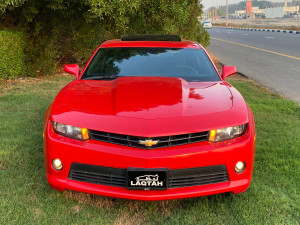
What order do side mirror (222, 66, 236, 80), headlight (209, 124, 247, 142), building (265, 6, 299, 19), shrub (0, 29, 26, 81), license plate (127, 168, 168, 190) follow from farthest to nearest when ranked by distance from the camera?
1. building (265, 6, 299, 19)
2. shrub (0, 29, 26, 81)
3. side mirror (222, 66, 236, 80)
4. headlight (209, 124, 247, 142)
5. license plate (127, 168, 168, 190)

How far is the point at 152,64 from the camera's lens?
4.03 meters

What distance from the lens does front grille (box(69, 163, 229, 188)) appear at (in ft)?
8.94

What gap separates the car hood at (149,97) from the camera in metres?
2.89

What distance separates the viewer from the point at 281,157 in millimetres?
4137

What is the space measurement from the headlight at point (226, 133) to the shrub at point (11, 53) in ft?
24.7

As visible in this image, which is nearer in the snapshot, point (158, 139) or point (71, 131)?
point (158, 139)

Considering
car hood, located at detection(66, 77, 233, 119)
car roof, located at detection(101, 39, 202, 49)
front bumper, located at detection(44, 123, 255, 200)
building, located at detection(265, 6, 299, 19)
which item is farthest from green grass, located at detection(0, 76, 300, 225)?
building, located at detection(265, 6, 299, 19)

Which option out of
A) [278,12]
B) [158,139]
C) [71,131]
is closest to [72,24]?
[71,131]

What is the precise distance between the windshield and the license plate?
1454 millimetres

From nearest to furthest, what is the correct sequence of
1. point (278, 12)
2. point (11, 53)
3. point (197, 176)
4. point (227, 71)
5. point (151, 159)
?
point (151, 159), point (197, 176), point (227, 71), point (11, 53), point (278, 12)

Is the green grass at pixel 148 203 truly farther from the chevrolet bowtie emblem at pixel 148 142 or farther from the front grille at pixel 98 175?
the chevrolet bowtie emblem at pixel 148 142

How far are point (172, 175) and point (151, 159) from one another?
0.75 ft

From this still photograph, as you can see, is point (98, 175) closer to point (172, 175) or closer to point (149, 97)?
point (172, 175)

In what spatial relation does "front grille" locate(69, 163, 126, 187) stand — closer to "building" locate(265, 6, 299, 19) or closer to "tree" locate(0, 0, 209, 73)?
"tree" locate(0, 0, 209, 73)
